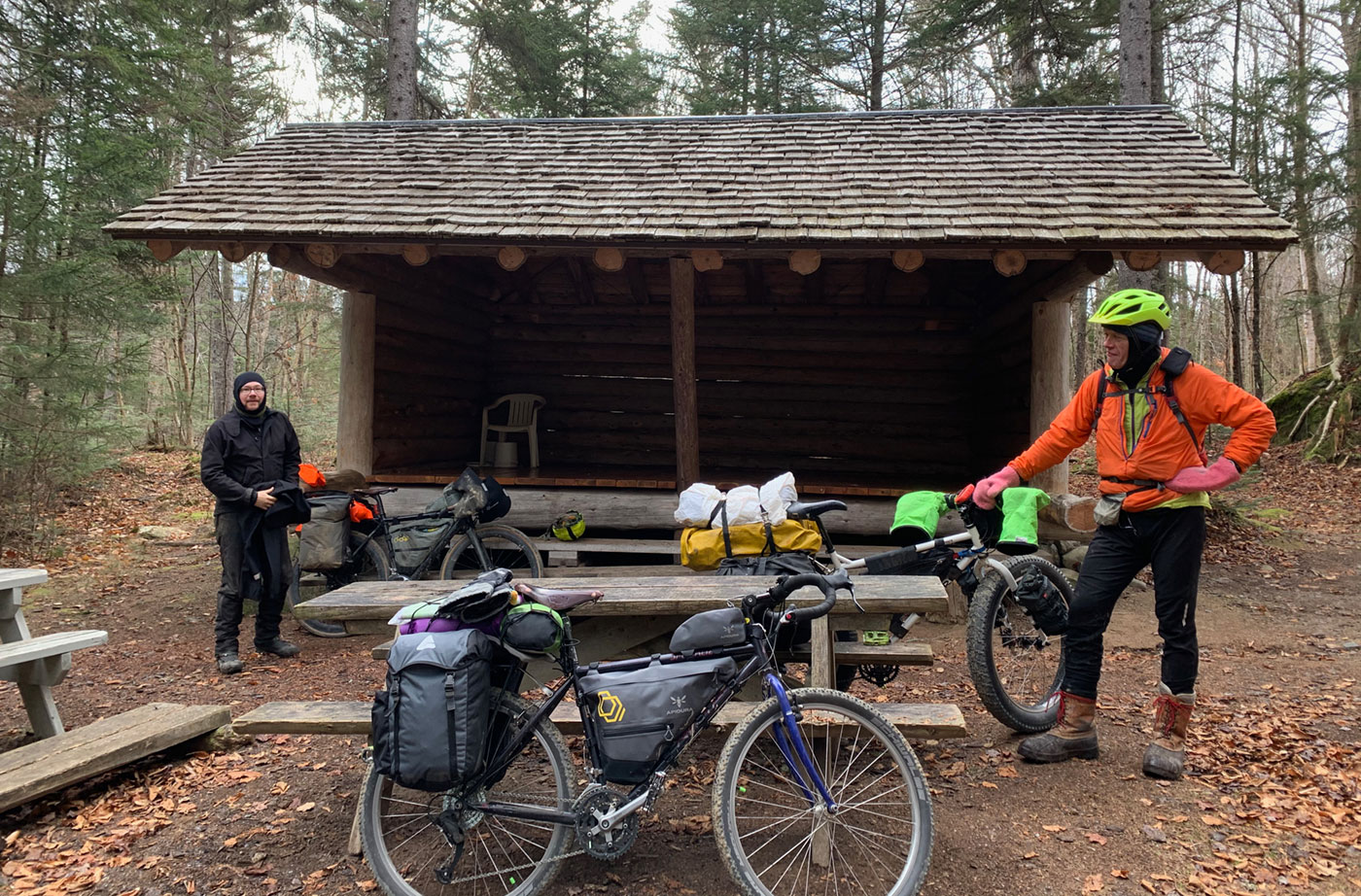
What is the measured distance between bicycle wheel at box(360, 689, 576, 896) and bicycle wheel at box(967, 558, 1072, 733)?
1.92 meters

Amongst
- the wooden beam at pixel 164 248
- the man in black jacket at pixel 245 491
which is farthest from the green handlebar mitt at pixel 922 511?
the wooden beam at pixel 164 248

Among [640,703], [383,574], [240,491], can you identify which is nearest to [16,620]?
[240,491]

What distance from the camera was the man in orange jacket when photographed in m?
3.15

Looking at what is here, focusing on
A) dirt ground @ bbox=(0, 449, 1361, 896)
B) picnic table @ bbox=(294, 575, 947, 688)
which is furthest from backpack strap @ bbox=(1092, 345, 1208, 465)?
dirt ground @ bbox=(0, 449, 1361, 896)

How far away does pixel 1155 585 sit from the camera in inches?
129

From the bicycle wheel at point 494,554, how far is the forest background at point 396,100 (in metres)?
5.46

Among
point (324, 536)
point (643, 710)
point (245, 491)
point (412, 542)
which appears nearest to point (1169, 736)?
point (643, 710)

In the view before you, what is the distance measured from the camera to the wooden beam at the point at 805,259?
6023 millimetres

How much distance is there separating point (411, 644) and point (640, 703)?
70cm

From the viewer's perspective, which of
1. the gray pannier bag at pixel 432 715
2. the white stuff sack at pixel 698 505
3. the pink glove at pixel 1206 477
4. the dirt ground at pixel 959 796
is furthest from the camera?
the white stuff sack at pixel 698 505

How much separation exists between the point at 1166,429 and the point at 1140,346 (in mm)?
353

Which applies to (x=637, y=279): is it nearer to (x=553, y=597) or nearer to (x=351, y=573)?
(x=351, y=573)

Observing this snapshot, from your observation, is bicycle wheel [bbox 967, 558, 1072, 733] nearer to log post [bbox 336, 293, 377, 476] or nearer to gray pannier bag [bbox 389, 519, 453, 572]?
gray pannier bag [bbox 389, 519, 453, 572]

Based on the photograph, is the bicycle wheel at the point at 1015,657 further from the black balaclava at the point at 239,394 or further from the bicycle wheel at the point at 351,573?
the black balaclava at the point at 239,394
